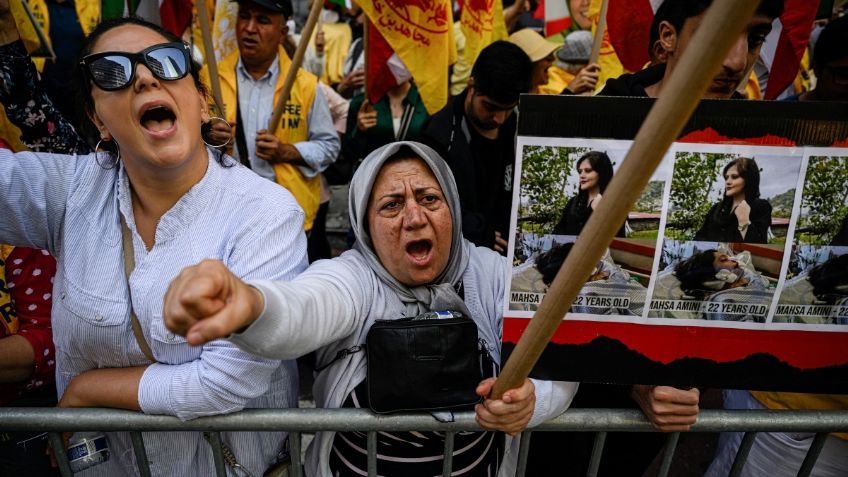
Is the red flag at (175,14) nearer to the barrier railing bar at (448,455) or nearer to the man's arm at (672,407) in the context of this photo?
the barrier railing bar at (448,455)

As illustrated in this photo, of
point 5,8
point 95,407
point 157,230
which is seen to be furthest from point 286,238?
point 5,8

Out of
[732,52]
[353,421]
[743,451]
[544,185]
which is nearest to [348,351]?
[353,421]

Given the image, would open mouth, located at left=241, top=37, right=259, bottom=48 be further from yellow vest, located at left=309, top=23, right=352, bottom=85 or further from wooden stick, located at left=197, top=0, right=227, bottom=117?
yellow vest, located at left=309, top=23, right=352, bottom=85

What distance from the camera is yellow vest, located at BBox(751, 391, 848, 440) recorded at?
1.81m

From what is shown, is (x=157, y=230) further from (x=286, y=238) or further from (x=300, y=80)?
(x=300, y=80)

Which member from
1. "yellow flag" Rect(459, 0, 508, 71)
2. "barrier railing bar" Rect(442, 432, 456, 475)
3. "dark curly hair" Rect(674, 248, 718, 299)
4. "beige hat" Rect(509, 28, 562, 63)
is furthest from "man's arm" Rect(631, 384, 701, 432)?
"yellow flag" Rect(459, 0, 508, 71)

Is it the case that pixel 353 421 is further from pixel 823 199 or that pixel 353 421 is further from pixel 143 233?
pixel 823 199

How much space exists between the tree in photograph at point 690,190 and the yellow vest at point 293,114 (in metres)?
2.40

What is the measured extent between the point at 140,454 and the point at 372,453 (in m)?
0.63

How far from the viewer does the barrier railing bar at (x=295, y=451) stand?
4.88 feet

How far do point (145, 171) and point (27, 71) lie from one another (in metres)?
0.70

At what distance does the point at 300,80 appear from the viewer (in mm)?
3396

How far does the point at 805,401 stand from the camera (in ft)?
→ 6.12

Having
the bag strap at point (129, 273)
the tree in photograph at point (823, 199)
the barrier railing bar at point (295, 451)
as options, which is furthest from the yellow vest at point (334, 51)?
the tree in photograph at point (823, 199)
